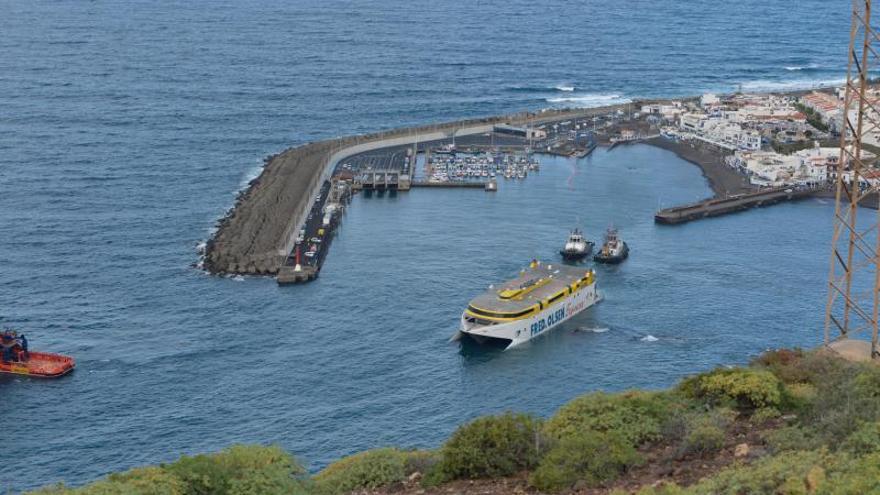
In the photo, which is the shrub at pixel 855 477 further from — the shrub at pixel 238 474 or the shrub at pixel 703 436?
the shrub at pixel 238 474

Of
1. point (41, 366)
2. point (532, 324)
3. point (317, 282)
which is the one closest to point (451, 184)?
point (317, 282)

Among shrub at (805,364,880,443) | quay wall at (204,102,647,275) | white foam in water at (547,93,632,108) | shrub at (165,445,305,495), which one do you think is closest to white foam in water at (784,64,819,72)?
white foam in water at (547,93,632,108)

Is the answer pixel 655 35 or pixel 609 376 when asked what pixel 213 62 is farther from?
pixel 609 376

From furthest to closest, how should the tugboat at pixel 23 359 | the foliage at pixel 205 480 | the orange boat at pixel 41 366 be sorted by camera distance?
the tugboat at pixel 23 359
the orange boat at pixel 41 366
the foliage at pixel 205 480

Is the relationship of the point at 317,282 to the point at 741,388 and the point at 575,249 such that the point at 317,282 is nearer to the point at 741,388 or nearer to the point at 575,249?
the point at 575,249

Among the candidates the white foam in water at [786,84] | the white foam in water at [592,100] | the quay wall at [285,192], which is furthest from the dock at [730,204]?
the white foam in water at [786,84]
